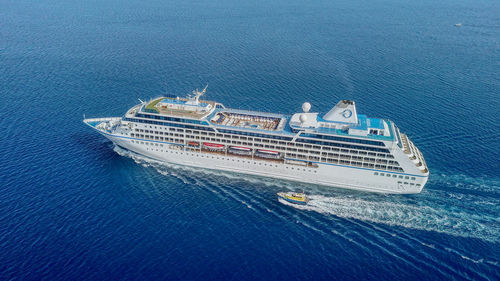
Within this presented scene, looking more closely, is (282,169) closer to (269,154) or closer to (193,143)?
(269,154)

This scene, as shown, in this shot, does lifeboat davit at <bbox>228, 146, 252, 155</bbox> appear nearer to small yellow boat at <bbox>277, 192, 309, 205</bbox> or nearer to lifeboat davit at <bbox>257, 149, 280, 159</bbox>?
lifeboat davit at <bbox>257, 149, 280, 159</bbox>

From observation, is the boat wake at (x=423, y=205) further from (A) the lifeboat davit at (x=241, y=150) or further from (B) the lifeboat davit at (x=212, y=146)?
(B) the lifeboat davit at (x=212, y=146)

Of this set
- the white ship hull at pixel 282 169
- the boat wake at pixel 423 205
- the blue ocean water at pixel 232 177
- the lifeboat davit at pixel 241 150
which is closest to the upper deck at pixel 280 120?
the lifeboat davit at pixel 241 150

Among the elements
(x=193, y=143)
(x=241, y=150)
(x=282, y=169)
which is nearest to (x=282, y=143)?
(x=282, y=169)

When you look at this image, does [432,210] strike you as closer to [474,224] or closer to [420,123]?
[474,224]

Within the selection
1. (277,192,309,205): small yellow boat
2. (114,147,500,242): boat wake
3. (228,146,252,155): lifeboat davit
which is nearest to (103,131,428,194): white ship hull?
(228,146,252,155): lifeboat davit

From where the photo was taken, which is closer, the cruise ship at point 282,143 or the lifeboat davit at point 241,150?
the cruise ship at point 282,143
